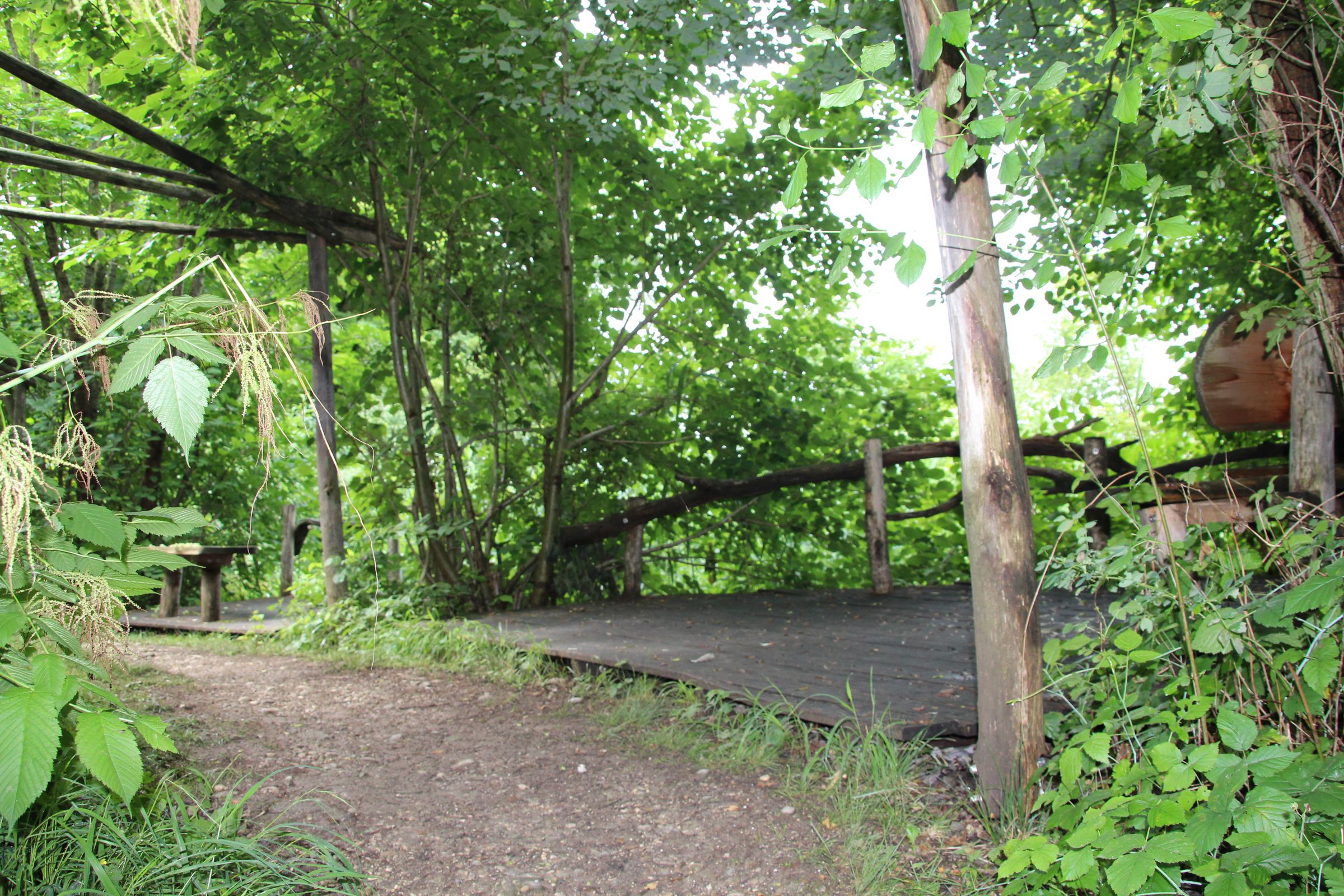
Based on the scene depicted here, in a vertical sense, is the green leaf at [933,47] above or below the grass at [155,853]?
above

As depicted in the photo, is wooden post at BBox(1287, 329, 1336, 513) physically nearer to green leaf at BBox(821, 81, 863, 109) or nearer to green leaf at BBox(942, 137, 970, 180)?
green leaf at BBox(942, 137, 970, 180)

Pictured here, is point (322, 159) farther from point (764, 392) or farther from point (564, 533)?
point (764, 392)

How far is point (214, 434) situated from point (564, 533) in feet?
16.3

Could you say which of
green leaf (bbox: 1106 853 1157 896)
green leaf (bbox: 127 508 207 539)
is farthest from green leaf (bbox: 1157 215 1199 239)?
green leaf (bbox: 127 508 207 539)

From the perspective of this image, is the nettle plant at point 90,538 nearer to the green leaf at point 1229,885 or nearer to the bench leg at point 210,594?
the green leaf at point 1229,885

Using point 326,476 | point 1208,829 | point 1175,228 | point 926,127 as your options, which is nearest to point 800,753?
point 1208,829

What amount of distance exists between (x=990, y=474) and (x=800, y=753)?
146cm

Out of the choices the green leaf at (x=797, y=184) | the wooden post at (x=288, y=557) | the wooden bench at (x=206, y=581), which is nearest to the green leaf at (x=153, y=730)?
the green leaf at (x=797, y=184)

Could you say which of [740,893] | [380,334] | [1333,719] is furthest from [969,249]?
[380,334]

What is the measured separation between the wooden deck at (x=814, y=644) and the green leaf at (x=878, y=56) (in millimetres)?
2199

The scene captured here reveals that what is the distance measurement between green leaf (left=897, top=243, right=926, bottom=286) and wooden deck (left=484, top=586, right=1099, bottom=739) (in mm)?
1737

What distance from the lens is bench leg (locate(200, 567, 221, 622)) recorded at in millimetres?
6992

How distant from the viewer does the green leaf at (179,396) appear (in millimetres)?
1322

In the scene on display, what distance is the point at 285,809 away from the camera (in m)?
2.52
